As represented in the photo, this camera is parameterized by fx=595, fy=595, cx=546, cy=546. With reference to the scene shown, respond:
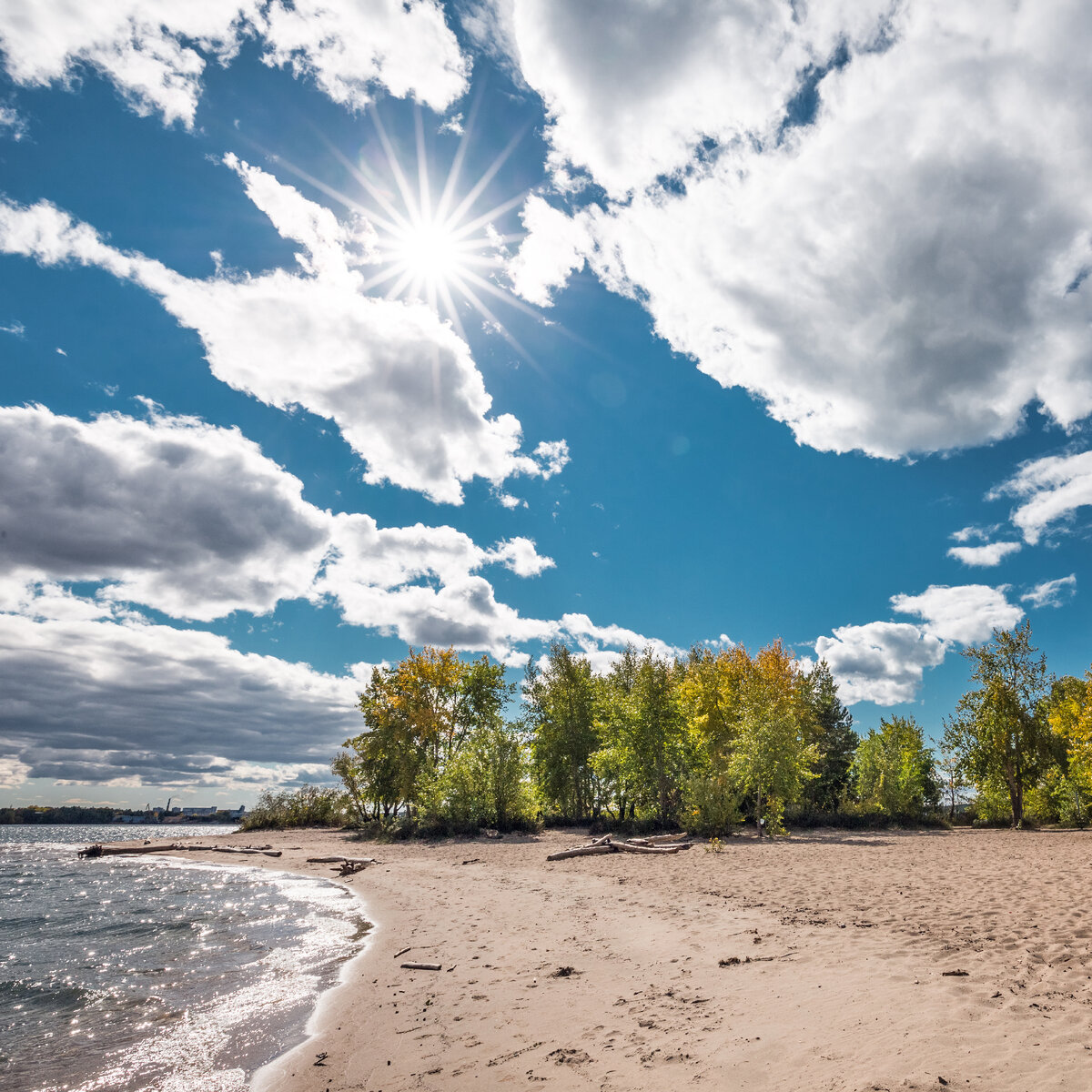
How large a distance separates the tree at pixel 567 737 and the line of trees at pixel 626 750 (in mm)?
90

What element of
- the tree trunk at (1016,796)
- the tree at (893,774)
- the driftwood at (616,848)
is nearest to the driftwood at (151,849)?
the driftwood at (616,848)

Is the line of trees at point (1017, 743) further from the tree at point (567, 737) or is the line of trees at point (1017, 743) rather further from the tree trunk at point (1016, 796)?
the tree at point (567, 737)

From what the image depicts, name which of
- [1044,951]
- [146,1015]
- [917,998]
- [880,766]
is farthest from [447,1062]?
[880,766]

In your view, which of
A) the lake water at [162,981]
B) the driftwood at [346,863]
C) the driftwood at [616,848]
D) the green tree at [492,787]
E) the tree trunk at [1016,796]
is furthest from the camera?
the tree trunk at [1016,796]

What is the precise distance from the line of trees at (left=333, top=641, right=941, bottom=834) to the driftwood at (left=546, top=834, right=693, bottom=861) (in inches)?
160

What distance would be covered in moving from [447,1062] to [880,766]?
139 feet

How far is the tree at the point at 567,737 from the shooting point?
41.7 metres

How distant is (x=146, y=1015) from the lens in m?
8.94

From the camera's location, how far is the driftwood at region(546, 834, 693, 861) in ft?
79.3

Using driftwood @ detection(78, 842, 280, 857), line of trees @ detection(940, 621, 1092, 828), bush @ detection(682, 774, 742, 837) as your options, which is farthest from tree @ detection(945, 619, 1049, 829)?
driftwood @ detection(78, 842, 280, 857)

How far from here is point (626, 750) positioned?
3506 cm

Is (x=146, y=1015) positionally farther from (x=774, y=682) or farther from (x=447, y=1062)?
(x=774, y=682)

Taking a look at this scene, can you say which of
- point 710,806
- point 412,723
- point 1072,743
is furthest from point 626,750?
point 1072,743

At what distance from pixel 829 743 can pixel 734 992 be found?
4687 cm
